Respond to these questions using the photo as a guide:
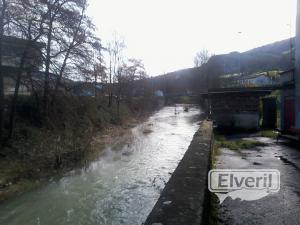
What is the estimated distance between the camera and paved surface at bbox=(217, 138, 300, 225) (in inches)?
193

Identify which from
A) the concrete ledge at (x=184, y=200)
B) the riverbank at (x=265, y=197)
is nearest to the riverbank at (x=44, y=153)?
the riverbank at (x=265, y=197)

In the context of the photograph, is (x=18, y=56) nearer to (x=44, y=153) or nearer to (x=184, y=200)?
(x=44, y=153)

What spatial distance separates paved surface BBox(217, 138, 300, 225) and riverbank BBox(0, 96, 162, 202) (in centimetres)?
711

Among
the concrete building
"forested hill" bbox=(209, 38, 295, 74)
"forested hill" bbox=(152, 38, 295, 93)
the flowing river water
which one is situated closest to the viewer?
the flowing river water

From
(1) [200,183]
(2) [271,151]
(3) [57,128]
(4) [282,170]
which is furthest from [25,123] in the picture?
(1) [200,183]

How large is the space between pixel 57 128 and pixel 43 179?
27.5 ft

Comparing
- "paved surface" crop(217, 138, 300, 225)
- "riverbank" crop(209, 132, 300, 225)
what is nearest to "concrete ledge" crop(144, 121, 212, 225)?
"riverbank" crop(209, 132, 300, 225)

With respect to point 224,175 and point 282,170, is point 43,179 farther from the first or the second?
point 282,170

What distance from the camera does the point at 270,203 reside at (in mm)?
5625

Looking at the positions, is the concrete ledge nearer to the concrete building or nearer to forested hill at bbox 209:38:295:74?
the concrete building
